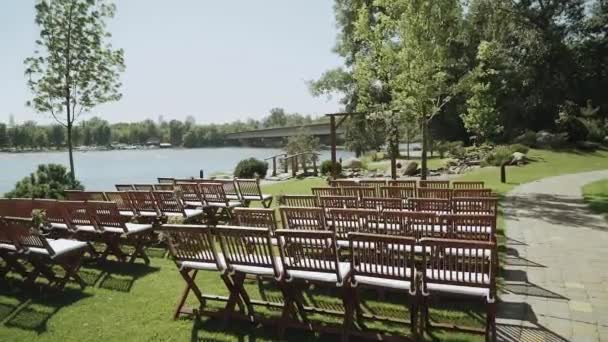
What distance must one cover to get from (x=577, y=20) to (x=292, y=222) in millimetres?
33820

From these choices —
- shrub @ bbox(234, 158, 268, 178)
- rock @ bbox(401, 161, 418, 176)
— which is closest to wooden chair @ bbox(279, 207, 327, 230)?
shrub @ bbox(234, 158, 268, 178)

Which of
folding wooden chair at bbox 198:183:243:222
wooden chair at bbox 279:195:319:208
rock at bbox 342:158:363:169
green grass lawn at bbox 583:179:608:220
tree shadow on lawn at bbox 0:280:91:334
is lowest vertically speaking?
rock at bbox 342:158:363:169

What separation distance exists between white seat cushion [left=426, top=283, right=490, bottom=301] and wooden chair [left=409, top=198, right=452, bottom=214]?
2.69 meters

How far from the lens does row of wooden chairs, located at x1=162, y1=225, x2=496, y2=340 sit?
12.5 ft

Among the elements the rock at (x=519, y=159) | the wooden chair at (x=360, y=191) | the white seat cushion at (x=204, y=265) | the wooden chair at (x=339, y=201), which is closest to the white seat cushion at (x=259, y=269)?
the white seat cushion at (x=204, y=265)

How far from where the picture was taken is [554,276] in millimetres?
5648

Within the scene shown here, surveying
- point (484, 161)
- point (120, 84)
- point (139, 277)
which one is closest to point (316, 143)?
point (484, 161)

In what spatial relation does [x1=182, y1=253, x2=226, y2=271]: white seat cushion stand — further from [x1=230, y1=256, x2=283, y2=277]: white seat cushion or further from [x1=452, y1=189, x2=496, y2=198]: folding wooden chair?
[x1=452, y1=189, x2=496, y2=198]: folding wooden chair

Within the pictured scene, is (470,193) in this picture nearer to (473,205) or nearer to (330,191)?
(473,205)

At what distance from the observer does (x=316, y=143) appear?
3272cm

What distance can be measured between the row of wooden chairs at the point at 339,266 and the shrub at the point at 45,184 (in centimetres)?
851

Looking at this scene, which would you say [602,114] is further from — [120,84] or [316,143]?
[120,84]

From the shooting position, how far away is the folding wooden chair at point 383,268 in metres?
3.85

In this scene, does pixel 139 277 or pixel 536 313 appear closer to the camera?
pixel 536 313
